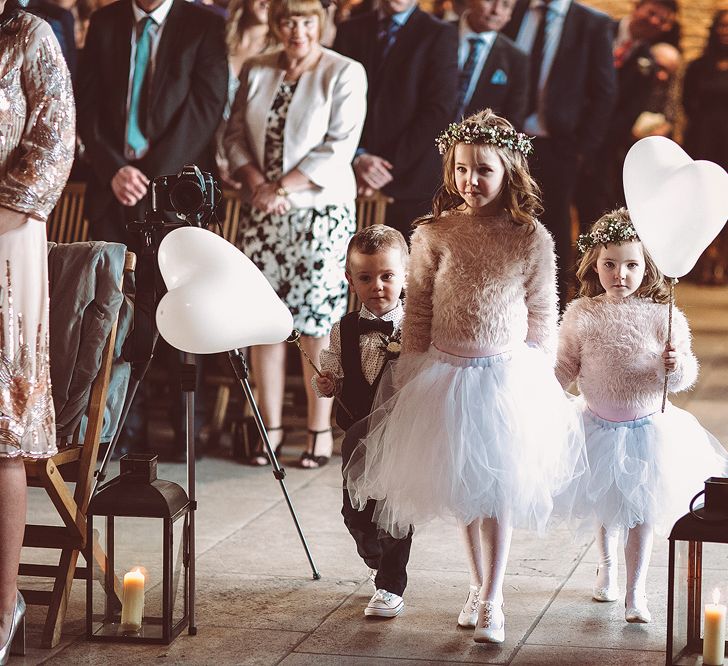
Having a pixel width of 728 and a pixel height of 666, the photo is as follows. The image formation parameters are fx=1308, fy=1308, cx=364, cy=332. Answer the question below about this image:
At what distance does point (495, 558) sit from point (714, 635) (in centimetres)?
55

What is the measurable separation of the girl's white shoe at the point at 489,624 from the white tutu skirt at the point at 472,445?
218mm

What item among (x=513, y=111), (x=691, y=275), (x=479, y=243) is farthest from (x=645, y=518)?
(x=691, y=275)

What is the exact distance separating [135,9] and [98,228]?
2.91 ft

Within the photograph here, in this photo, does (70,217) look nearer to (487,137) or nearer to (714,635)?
(487,137)

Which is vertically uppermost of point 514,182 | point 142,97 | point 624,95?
point 624,95

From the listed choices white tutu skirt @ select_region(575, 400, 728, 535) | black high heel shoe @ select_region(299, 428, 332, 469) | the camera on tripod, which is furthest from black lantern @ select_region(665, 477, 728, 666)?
black high heel shoe @ select_region(299, 428, 332, 469)

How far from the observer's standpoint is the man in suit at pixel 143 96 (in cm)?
520

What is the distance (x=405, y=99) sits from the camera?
5.55 metres

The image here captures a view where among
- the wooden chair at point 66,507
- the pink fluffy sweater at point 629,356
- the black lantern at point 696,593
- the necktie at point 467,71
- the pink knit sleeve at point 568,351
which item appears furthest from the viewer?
the necktie at point 467,71

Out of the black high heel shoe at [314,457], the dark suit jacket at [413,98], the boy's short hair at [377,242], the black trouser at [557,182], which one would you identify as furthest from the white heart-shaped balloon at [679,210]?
the black trouser at [557,182]

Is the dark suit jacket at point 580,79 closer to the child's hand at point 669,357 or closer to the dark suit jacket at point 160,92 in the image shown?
the dark suit jacket at point 160,92

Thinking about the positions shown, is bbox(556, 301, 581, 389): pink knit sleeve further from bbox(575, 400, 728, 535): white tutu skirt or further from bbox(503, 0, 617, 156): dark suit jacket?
bbox(503, 0, 617, 156): dark suit jacket

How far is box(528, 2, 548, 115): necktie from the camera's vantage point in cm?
652

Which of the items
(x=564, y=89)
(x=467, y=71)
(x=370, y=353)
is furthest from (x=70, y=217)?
(x=370, y=353)
